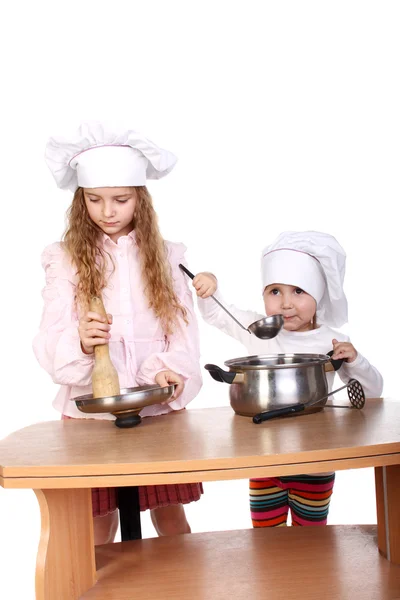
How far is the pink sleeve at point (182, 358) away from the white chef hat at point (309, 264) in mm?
279

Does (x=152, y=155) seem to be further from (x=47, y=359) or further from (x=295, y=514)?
(x=295, y=514)

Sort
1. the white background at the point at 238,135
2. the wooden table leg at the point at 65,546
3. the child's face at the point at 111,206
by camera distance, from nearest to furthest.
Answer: the wooden table leg at the point at 65,546
the child's face at the point at 111,206
the white background at the point at 238,135

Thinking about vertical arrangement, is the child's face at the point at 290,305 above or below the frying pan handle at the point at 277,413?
above

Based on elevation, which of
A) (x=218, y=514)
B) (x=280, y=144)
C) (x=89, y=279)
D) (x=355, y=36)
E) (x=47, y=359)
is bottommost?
(x=218, y=514)

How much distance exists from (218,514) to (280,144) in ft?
5.81

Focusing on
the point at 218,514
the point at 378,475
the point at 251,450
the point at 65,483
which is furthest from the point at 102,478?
the point at 218,514

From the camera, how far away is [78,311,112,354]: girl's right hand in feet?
7.39

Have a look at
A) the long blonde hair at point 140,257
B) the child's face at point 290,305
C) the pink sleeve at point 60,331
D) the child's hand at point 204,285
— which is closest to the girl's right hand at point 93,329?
the pink sleeve at point 60,331

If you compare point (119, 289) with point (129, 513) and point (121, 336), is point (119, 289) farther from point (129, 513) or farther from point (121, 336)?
point (129, 513)

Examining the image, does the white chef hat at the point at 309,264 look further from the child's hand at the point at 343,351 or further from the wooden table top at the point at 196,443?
the wooden table top at the point at 196,443

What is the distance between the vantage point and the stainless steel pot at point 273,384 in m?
2.14

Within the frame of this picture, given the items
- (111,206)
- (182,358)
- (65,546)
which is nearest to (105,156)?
(111,206)

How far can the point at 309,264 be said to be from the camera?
2.73m

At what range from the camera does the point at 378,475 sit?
85.0 inches
